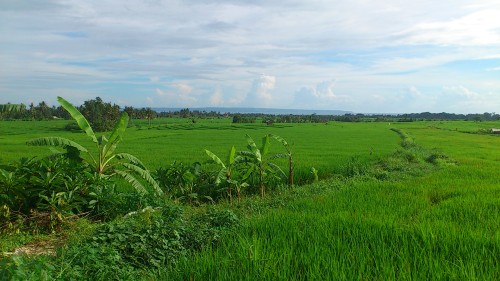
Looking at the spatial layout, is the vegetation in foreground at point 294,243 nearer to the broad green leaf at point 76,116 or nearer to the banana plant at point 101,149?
the banana plant at point 101,149

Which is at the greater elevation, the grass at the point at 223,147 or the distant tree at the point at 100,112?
the distant tree at the point at 100,112

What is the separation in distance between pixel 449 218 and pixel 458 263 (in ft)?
5.56

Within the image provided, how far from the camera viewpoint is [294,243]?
3879 millimetres

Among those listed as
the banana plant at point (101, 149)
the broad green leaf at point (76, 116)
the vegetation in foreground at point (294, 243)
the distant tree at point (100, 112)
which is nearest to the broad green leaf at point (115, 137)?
the banana plant at point (101, 149)

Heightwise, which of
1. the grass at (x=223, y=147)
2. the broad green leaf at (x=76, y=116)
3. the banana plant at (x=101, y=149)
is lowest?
the grass at (x=223, y=147)

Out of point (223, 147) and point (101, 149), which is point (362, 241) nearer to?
point (101, 149)

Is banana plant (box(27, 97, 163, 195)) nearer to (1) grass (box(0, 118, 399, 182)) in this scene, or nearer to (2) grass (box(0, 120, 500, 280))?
(2) grass (box(0, 120, 500, 280))

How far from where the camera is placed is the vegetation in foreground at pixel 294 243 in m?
3.11

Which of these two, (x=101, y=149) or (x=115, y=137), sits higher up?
(x=115, y=137)

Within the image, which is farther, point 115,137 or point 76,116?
point 115,137

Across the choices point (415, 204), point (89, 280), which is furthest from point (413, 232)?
point (89, 280)


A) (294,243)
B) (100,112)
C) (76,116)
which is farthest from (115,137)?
(100,112)

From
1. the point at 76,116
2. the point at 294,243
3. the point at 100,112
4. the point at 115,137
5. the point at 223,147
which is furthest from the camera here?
the point at 100,112

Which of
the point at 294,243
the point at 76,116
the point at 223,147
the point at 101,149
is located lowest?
the point at 223,147
